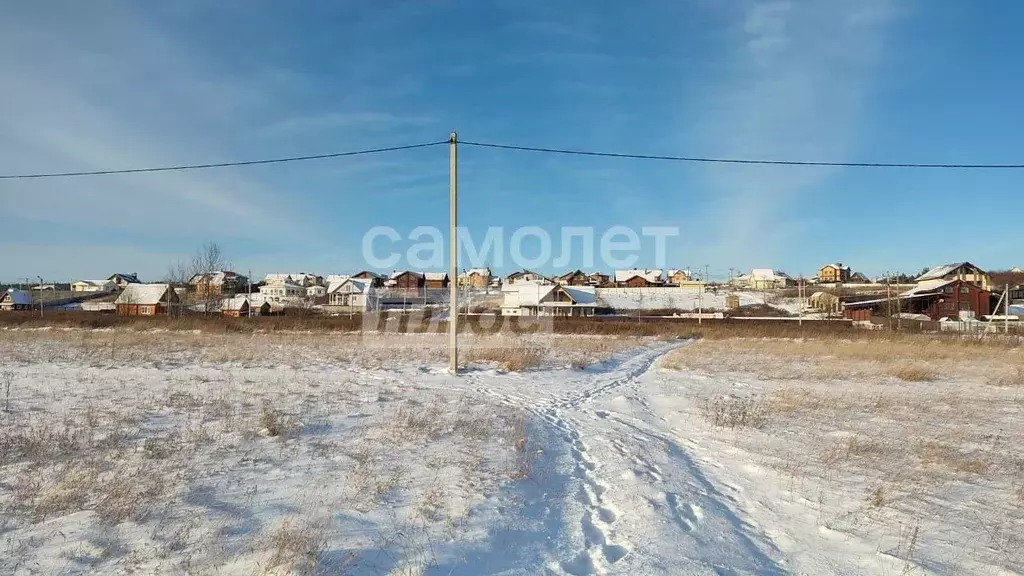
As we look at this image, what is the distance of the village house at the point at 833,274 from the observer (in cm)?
12334

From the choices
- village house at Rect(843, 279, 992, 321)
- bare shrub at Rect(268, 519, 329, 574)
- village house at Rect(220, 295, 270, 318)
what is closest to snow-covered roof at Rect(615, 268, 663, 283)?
village house at Rect(843, 279, 992, 321)

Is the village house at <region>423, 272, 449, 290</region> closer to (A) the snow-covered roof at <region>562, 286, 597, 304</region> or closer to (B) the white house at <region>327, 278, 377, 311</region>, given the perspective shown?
(B) the white house at <region>327, 278, 377, 311</region>

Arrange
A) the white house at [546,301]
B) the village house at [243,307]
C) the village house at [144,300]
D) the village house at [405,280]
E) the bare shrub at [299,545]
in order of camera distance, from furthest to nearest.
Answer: the village house at [405,280] < the white house at [546,301] < the village house at [243,307] < the village house at [144,300] < the bare shrub at [299,545]

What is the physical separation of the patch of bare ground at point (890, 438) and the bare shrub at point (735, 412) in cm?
4

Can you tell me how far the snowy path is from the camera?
416cm

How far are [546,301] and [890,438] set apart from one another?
57628 millimetres

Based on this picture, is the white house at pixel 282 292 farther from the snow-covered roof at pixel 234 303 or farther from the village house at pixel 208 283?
the snow-covered roof at pixel 234 303

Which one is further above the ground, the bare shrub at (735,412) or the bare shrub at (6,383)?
the bare shrub at (6,383)

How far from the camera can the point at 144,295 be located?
2409 inches

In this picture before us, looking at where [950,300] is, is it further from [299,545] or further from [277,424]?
[299,545]

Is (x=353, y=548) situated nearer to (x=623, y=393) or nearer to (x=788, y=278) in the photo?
(x=623, y=393)

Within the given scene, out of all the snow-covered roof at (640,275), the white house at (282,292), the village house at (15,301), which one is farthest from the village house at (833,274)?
the village house at (15,301)

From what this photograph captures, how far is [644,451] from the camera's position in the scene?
7.54 meters

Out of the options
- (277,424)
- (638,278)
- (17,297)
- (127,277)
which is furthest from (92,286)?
(277,424)
